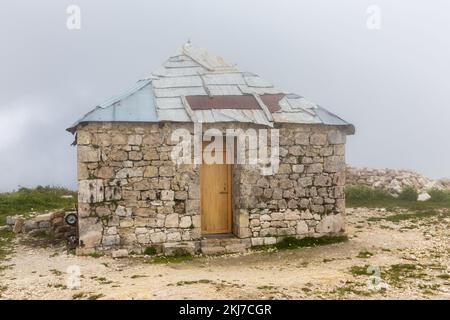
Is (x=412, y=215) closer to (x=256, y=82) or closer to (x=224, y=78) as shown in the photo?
(x=256, y=82)

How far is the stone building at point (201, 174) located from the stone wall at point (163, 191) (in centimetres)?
2

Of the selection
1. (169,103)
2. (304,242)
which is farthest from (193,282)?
(169,103)

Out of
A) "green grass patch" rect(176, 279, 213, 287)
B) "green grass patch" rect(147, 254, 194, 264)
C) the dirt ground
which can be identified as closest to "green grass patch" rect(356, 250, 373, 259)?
the dirt ground

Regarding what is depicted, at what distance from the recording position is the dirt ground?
23.7 feet

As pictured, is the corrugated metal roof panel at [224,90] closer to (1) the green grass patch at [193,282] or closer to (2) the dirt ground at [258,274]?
(2) the dirt ground at [258,274]

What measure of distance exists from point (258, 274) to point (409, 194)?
453 inches

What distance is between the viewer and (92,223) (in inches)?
401

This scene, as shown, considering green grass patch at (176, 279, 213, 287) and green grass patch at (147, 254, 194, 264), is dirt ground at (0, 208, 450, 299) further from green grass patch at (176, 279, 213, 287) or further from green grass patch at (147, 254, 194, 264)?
green grass patch at (147, 254, 194, 264)

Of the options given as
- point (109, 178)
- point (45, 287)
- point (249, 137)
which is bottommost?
point (45, 287)

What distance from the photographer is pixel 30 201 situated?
1719cm

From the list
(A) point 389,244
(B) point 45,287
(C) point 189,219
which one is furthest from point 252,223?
(B) point 45,287

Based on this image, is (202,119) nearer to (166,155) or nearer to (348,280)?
(166,155)

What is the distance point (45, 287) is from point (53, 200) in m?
10.2
